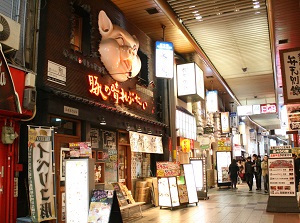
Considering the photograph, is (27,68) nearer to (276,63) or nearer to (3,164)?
(3,164)

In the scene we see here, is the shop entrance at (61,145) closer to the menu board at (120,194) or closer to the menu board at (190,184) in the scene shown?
the menu board at (120,194)

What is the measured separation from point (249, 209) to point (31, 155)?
26.2 ft

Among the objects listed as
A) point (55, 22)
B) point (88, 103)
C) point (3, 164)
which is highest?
point (55, 22)

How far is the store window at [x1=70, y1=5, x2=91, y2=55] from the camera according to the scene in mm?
9904

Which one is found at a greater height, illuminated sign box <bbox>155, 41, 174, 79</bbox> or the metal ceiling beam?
the metal ceiling beam

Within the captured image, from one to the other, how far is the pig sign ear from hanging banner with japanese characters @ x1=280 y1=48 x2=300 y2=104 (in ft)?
18.1

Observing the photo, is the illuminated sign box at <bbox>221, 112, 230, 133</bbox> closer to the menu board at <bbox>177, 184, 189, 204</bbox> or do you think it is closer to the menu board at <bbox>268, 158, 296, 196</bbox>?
the menu board at <bbox>177, 184, 189, 204</bbox>

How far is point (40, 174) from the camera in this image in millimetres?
7223

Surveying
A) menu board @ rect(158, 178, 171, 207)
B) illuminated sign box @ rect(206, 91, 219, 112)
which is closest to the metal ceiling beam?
illuminated sign box @ rect(206, 91, 219, 112)

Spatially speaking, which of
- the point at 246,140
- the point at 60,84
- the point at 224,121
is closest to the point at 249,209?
the point at 60,84

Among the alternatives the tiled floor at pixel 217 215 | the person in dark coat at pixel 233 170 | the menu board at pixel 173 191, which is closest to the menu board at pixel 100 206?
the tiled floor at pixel 217 215

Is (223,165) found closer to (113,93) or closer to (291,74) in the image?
(291,74)

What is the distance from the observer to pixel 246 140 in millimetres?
36812

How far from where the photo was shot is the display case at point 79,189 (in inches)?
286
